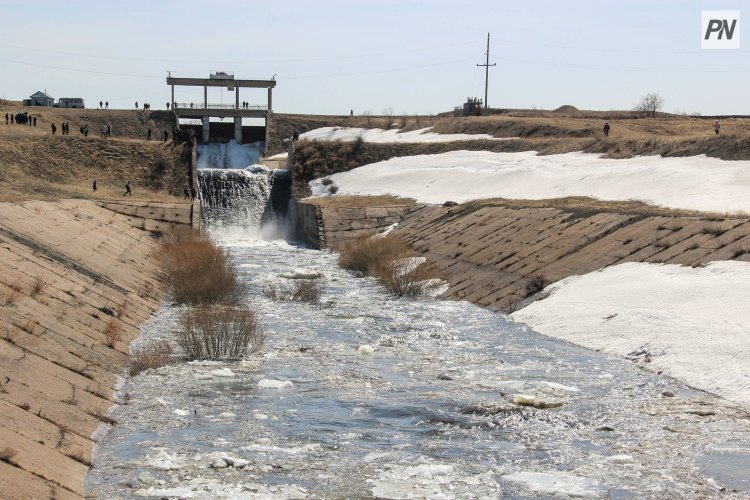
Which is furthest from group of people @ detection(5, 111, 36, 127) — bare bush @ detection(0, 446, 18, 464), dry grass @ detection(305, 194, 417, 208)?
bare bush @ detection(0, 446, 18, 464)

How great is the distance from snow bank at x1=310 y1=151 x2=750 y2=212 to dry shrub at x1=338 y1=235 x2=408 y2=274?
8.07 m

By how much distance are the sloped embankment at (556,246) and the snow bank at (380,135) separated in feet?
118

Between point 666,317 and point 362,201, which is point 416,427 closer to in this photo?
point 666,317

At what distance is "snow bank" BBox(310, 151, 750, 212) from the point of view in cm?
3925

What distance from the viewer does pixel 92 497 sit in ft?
38.3

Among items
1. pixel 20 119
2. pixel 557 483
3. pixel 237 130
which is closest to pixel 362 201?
pixel 237 130

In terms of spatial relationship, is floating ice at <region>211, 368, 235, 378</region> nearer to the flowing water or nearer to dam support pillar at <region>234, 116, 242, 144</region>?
the flowing water

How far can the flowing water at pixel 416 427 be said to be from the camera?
12.5m

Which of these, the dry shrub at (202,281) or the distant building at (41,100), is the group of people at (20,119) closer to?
the distant building at (41,100)

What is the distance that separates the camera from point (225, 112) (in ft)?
278

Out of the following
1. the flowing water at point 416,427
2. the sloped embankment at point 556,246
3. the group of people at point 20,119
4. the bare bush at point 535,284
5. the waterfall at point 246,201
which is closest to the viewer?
the flowing water at point 416,427

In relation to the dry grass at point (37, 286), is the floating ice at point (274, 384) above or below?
below

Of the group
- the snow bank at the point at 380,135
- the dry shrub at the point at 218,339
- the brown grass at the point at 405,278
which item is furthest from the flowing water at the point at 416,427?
the snow bank at the point at 380,135

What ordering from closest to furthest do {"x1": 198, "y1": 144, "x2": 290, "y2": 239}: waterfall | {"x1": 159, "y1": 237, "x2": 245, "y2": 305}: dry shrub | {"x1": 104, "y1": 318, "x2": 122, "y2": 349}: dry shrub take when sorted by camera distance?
{"x1": 104, "y1": 318, "x2": 122, "y2": 349}: dry shrub < {"x1": 159, "y1": 237, "x2": 245, "y2": 305}: dry shrub < {"x1": 198, "y1": 144, "x2": 290, "y2": 239}: waterfall
